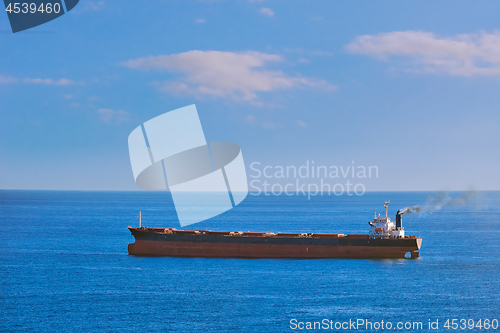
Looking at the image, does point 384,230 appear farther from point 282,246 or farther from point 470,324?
point 470,324

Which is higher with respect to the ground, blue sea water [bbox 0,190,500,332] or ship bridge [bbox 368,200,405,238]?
ship bridge [bbox 368,200,405,238]

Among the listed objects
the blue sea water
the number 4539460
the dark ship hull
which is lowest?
the number 4539460

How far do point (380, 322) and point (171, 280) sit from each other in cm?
2311

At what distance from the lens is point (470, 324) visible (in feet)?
140

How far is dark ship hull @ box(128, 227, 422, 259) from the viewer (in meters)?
68.4

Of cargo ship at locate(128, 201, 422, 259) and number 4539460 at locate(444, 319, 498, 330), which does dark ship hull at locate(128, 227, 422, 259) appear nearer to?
cargo ship at locate(128, 201, 422, 259)

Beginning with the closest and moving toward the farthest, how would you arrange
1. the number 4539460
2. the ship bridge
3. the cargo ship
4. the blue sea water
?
the number 4539460
the blue sea water
the cargo ship
the ship bridge

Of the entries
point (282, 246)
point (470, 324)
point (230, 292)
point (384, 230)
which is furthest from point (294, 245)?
point (470, 324)

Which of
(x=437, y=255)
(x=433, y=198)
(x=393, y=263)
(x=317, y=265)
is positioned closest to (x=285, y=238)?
(x=317, y=265)

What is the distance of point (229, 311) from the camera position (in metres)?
44.7

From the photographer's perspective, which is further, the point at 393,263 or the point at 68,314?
the point at 393,263

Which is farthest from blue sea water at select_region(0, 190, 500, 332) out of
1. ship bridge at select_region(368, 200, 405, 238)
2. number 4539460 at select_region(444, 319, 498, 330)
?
ship bridge at select_region(368, 200, 405, 238)

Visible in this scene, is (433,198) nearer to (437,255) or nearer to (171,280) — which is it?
(437,255)

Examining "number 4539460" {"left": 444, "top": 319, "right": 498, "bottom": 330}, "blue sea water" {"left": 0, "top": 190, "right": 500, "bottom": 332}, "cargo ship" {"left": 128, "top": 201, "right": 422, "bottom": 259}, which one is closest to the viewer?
"number 4539460" {"left": 444, "top": 319, "right": 498, "bottom": 330}
